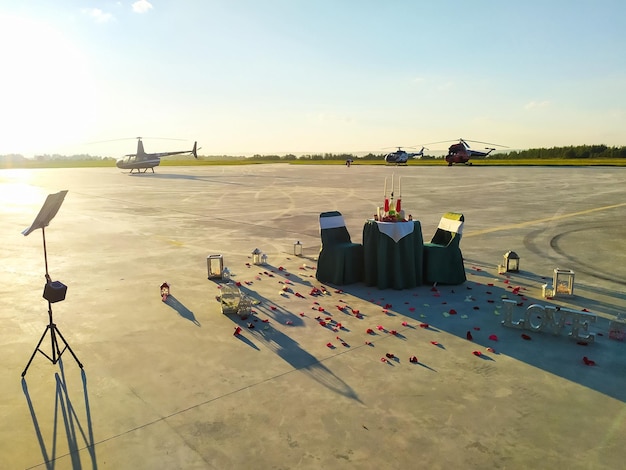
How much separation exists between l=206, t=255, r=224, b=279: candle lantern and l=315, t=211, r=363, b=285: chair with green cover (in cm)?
204

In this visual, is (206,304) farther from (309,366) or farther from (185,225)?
(185,225)

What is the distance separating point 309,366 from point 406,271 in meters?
4.01

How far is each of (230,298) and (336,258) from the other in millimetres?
2557

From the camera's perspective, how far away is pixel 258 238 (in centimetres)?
1473

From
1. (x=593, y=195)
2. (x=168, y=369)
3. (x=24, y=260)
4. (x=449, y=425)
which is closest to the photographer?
(x=449, y=425)

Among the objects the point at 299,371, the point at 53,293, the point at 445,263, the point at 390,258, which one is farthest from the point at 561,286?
the point at 53,293

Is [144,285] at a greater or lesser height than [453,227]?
lesser

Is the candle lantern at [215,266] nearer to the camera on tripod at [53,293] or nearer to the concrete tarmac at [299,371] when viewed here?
the concrete tarmac at [299,371]

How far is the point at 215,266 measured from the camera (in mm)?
10180

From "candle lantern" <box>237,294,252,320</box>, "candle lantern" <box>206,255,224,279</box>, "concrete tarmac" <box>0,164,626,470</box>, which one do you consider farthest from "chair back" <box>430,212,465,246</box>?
"candle lantern" <box>206,255,224,279</box>

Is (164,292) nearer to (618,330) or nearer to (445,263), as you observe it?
(445,263)

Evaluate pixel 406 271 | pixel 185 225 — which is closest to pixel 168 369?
pixel 406 271

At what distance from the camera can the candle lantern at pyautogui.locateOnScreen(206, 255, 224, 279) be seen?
9.96 meters

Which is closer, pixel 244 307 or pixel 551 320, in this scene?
pixel 551 320
